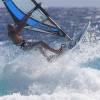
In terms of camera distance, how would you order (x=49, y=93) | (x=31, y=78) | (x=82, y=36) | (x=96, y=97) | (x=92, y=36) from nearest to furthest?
(x=96, y=97)
(x=49, y=93)
(x=31, y=78)
(x=82, y=36)
(x=92, y=36)

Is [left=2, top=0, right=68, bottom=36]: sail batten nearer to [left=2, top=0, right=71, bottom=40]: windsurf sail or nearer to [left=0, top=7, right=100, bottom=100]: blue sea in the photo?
[left=2, top=0, right=71, bottom=40]: windsurf sail

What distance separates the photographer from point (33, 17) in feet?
75.9

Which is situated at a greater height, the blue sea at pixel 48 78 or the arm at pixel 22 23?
the arm at pixel 22 23

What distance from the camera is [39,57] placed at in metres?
24.2

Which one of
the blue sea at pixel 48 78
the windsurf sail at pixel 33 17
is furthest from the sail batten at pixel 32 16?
the blue sea at pixel 48 78

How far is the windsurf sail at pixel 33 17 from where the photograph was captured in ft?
74.3

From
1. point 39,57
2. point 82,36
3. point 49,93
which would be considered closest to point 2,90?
point 49,93

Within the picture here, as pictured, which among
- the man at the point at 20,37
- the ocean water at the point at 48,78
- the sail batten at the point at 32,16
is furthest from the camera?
the sail batten at the point at 32,16

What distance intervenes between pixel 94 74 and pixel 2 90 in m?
4.76

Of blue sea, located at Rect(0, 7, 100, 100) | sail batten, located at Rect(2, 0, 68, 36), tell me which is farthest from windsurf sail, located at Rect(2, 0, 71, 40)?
blue sea, located at Rect(0, 7, 100, 100)

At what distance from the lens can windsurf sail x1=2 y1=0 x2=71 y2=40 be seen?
22641 mm

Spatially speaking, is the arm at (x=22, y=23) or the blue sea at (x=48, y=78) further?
the arm at (x=22, y=23)

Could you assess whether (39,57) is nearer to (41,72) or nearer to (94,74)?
(41,72)

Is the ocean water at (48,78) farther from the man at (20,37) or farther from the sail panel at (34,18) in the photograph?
the sail panel at (34,18)
